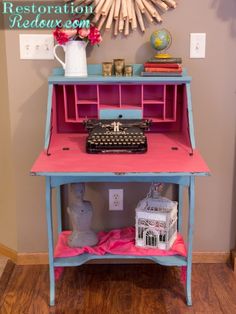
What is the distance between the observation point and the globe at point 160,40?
206 centimetres

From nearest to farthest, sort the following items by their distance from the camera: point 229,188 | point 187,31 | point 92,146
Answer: point 92,146 < point 187,31 < point 229,188

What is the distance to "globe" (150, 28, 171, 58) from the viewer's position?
2064 mm

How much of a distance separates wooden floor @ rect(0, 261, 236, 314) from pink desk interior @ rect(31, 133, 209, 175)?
700mm

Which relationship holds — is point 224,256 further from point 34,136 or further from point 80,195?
point 34,136

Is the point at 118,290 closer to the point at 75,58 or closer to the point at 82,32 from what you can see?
the point at 75,58

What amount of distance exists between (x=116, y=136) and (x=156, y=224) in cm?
46

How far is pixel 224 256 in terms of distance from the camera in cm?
247

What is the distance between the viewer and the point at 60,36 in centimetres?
205

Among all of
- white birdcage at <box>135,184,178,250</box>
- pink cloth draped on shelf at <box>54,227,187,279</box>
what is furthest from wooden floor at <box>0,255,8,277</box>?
white birdcage at <box>135,184,178,250</box>

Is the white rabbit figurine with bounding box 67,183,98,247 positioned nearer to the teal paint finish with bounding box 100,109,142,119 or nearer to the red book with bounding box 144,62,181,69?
the teal paint finish with bounding box 100,109,142,119

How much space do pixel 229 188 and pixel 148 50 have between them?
82 cm

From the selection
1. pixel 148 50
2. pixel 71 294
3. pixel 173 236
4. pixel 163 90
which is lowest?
pixel 71 294

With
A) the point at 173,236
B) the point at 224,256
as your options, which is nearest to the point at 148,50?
the point at 173,236

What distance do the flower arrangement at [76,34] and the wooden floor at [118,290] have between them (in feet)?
3.84
